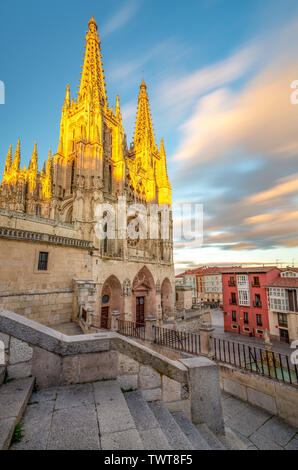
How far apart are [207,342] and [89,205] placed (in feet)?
53.9

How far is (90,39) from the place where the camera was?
29.7m

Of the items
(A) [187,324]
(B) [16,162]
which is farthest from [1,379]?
(B) [16,162]

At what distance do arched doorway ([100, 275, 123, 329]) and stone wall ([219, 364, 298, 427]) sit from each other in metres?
14.6

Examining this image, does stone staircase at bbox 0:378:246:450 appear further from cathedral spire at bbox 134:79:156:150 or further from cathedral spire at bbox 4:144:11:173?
cathedral spire at bbox 4:144:11:173

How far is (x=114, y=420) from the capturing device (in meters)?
2.54

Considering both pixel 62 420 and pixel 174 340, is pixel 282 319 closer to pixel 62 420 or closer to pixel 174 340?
pixel 174 340

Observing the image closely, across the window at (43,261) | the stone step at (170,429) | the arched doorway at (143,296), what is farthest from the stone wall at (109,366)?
the arched doorway at (143,296)

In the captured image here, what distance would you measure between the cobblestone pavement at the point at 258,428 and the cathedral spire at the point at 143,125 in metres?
36.4

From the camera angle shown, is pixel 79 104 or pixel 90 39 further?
pixel 90 39

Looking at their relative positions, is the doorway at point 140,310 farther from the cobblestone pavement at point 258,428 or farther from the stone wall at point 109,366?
the stone wall at point 109,366

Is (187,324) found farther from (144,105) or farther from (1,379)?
(144,105)

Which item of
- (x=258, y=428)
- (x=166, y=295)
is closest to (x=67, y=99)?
(x=166, y=295)

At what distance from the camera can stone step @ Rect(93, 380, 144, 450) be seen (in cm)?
218

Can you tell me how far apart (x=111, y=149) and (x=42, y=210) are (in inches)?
524
